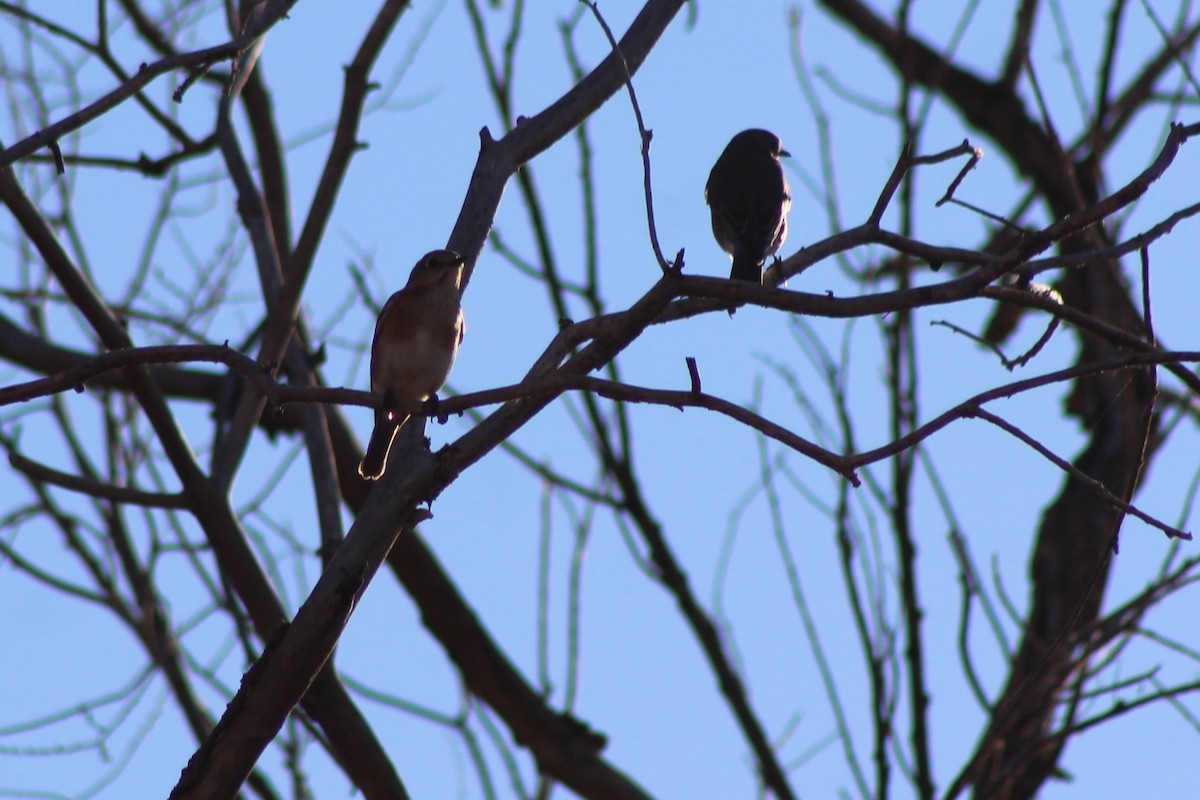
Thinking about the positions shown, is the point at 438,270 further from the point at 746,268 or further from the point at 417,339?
the point at 746,268

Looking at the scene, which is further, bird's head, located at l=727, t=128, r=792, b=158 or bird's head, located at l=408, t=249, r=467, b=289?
bird's head, located at l=727, t=128, r=792, b=158

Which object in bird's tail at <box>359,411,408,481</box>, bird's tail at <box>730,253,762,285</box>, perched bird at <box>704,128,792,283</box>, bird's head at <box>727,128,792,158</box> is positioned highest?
bird's head at <box>727,128,792,158</box>

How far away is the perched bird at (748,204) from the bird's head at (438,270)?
194 cm

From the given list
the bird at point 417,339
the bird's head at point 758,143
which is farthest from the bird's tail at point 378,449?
the bird's head at point 758,143

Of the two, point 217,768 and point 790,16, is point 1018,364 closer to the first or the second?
point 217,768

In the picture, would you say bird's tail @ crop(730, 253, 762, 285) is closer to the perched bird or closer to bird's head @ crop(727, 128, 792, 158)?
the perched bird

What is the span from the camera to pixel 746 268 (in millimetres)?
8445

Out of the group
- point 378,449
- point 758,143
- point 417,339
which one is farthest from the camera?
point 758,143

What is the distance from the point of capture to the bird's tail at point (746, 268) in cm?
835

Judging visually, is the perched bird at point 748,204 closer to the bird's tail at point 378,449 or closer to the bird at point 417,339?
the bird at point 417,339

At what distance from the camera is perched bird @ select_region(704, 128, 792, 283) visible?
346 inches

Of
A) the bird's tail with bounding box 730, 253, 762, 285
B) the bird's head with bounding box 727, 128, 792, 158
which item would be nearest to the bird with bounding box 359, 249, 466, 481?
the bird's tail with bounding box 730, 253, 762, 285

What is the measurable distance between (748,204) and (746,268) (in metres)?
0.94

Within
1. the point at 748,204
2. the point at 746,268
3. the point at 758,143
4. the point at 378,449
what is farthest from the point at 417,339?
the point at 758,143
